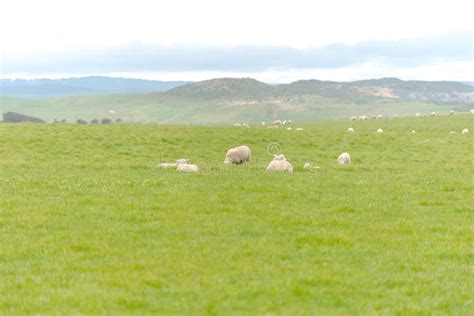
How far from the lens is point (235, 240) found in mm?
12992

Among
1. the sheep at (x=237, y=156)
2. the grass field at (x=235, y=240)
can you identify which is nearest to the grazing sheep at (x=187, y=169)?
the grass field at (x=235, y=240)

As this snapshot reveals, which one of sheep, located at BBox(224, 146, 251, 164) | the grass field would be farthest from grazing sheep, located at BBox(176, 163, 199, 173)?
sheep, located at BBox(224, 146, 251, 164)

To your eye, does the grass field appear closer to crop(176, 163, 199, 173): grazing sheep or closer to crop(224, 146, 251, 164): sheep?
crop(176, 163, 199, 173): grazing sheep

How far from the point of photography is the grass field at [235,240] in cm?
933

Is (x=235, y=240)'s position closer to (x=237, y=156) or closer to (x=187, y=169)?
(x=187, y=169)

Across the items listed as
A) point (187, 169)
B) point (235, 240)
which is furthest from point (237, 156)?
point (235, 240)

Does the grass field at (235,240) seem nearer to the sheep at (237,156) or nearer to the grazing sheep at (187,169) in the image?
the grazing sheep at (187,169)

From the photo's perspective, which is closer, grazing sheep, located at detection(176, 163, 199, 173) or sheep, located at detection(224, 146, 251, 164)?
grazing sheep, located at detection(176, 163, 199, 173)

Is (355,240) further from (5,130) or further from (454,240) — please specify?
(5,130)

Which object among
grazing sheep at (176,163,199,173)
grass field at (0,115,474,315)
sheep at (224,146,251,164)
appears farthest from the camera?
sheep at (224,146,251,164)

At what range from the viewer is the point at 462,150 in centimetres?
4019

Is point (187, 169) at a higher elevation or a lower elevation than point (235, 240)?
higher

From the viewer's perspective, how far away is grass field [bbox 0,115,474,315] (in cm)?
933

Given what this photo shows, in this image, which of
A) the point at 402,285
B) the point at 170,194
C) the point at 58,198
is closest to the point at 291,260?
the point at 402,285
